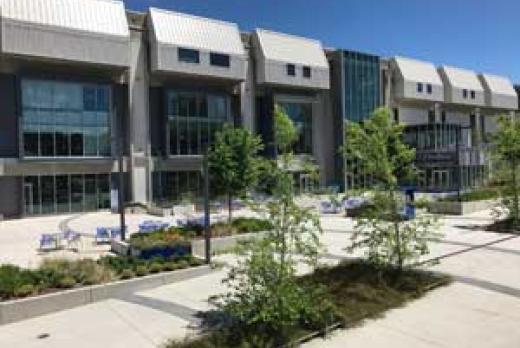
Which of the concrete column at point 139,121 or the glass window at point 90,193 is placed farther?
the concrete column at point 139,121

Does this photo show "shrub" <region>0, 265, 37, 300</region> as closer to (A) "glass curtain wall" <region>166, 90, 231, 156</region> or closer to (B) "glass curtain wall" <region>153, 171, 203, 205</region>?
(B) "glass curtain wall" <region>153, 171, 203, 205</region>

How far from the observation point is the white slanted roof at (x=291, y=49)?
45.2 metres

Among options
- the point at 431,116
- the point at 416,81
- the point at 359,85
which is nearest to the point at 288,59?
the point at 359,85

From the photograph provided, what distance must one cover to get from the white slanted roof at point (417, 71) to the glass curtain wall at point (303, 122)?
42.7 ft

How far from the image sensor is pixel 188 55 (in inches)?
1565

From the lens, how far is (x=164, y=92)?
131 ft

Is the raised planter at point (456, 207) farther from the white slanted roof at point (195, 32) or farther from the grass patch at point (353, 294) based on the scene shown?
the white slanted roof at point (195, 32)

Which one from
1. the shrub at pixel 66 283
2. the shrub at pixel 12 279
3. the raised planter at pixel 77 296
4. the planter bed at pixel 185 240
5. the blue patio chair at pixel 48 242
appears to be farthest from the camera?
the blue patio chair at pixel 48 242

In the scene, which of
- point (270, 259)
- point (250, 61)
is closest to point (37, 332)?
point (270, 259)

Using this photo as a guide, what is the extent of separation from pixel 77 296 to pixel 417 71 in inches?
2093

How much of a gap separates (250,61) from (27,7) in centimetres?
1837

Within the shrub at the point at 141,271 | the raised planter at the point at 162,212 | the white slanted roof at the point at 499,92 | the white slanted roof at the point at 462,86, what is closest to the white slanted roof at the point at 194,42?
the raised planter at the point at 162,212

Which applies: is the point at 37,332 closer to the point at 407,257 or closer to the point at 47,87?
the point at 407,257

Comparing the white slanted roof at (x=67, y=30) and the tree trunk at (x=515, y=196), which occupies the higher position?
the white slanted roof at (x=67, y=30)
